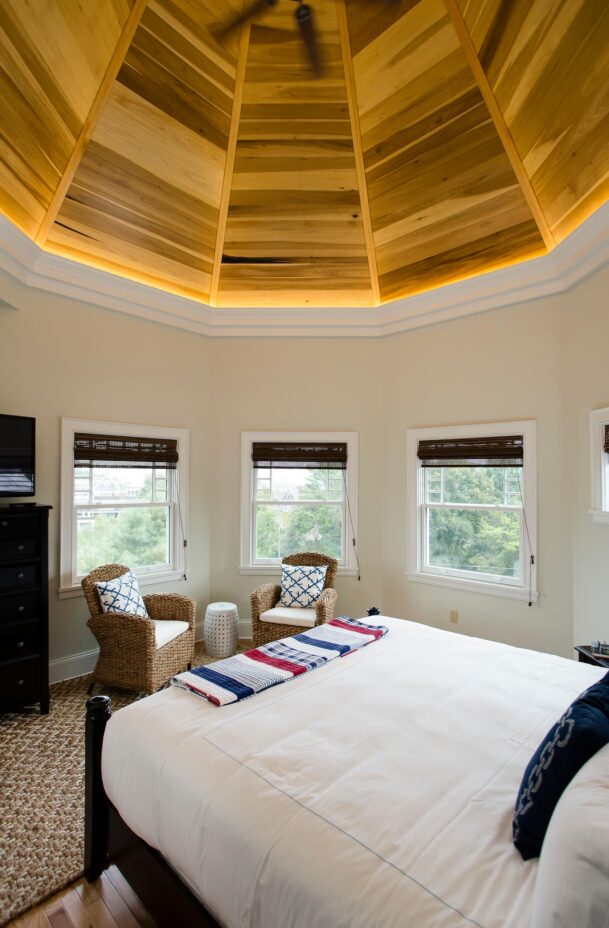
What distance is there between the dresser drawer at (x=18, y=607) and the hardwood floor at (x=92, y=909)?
5.66 feet

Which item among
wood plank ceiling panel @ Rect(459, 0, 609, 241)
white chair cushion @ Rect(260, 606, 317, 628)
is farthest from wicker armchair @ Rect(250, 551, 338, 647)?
wood plank ceiling panel @ Rect(459, 0, 609, 241)

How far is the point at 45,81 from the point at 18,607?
330 cm

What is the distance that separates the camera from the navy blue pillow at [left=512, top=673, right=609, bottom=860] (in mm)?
1197

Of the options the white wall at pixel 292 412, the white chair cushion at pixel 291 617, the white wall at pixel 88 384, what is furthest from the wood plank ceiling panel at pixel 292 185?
the white chair cushion at pixel 291 617

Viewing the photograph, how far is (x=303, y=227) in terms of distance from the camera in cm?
436

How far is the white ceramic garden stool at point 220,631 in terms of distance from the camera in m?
4.43

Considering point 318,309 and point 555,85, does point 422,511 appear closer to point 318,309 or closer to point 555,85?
point 318,309

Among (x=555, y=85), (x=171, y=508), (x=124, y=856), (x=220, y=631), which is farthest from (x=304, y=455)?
(x=124, y=856)

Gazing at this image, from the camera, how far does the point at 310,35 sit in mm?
3158

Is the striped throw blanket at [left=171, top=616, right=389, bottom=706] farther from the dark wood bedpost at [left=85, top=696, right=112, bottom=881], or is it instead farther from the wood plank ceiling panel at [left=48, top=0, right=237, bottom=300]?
the wood plank ceiling panel at [left=48, top=0, right=237, bottom=300]

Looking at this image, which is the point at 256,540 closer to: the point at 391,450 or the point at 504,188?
the point at 391,450

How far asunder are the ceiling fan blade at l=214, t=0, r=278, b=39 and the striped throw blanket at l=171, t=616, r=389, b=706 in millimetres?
3768

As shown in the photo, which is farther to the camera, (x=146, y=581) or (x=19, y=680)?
(x=146, y=581)

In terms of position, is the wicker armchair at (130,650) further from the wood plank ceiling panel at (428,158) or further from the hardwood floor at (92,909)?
the wood plank ceiling panel at (428,158)
